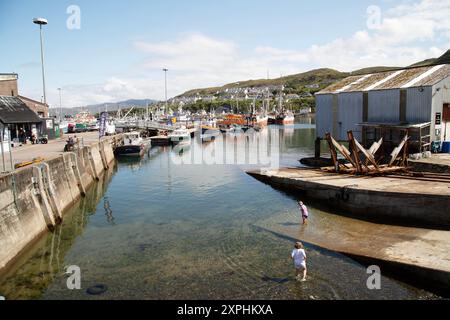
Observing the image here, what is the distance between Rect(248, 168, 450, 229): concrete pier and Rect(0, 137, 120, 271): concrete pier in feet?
58.9

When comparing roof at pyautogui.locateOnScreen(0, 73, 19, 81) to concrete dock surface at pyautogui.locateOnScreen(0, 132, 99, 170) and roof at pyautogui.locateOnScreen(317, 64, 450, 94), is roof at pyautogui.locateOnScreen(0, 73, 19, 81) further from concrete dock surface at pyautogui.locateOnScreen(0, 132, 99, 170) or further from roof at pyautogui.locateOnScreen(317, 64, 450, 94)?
roof at pyautogui.locateOnScreen(317, 64, 450, 94)

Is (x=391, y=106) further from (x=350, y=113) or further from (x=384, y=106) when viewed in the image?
(x=350, y=113)

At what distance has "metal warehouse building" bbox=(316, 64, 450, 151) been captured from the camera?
1169 inches

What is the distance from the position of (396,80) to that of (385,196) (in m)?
15.4

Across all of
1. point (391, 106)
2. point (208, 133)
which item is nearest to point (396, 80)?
point (391, 106)

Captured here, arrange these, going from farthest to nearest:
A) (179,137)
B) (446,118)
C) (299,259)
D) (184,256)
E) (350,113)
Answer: (179,137) → (350,113) → (446,118) → (184,256) → (299,259)

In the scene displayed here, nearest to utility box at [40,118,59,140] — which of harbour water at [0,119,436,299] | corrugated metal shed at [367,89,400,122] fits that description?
harbour water at [0,119,436,299]

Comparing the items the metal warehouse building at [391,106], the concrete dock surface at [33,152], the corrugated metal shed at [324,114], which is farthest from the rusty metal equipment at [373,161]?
the concrete dock surface at [33,152]

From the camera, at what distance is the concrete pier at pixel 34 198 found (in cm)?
1812

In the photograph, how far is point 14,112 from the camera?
145 ft

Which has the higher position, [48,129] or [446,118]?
[446,118]

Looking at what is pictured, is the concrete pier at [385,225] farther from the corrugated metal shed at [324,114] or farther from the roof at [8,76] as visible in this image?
the roof at [8,76]

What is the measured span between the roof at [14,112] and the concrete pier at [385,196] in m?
32.6
